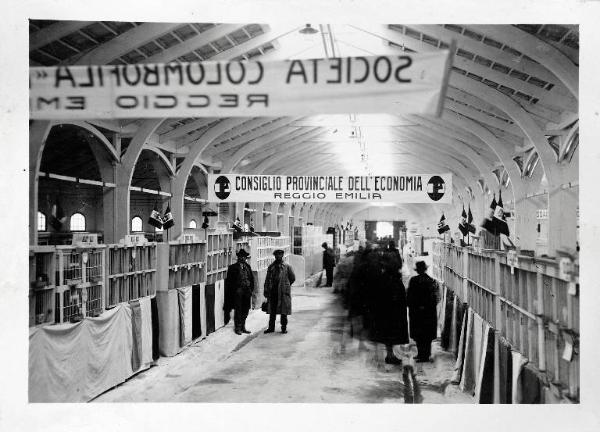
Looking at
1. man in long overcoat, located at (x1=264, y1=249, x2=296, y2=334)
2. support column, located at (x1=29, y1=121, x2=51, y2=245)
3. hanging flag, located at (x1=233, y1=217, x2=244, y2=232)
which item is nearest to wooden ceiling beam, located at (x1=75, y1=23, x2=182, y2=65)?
support column, located at (x1=29, y1=121, x2=51, y2=245)

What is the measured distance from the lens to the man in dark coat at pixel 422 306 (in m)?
8.05

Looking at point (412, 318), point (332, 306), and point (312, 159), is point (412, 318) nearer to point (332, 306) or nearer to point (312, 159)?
point (332, 306)

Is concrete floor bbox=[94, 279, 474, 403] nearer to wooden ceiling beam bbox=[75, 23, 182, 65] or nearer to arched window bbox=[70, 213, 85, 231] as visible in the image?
wooden ceiling beam bbox=[75, 23, 182, 65]

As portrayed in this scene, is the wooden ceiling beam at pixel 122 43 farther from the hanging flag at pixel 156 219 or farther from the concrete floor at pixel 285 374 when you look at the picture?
the concrete floor at pixel 285 374

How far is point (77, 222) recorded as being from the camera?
22594mm

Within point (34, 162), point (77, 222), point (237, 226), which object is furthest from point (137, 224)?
point (34, 162)

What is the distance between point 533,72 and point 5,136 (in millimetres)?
6740

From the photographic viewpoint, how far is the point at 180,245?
9523 mm

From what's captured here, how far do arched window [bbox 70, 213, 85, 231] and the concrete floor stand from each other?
14389 mm

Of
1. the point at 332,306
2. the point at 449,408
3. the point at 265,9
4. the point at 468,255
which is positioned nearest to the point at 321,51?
the point at 265,9

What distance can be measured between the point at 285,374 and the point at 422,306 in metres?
2.31

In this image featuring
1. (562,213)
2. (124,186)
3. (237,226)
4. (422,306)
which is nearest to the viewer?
(422,306)

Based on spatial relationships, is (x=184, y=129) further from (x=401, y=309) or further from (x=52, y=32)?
(x=401, y=309)

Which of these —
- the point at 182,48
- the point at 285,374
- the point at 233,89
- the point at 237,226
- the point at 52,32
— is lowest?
the point at 285,374
